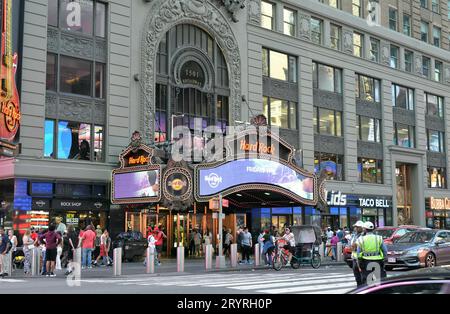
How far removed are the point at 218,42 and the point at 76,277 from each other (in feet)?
65.4

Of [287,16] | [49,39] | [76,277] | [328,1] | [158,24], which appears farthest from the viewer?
[328,1]

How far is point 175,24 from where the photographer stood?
3412cm

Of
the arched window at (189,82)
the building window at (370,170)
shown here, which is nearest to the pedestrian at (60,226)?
the arched window at (189,82)

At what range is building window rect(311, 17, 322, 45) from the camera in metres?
42.7

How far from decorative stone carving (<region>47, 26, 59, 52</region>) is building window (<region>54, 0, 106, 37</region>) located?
0.32 meters

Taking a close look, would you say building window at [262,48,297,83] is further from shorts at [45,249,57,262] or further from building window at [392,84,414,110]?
shorts at [45,249,57,262]

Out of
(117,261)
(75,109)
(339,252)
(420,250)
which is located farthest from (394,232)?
(75,109)

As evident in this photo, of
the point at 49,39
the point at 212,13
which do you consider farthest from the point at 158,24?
the point at 49,39

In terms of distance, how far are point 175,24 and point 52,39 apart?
7.81 m

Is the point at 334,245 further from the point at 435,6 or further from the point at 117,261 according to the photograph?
the point at 435,6
